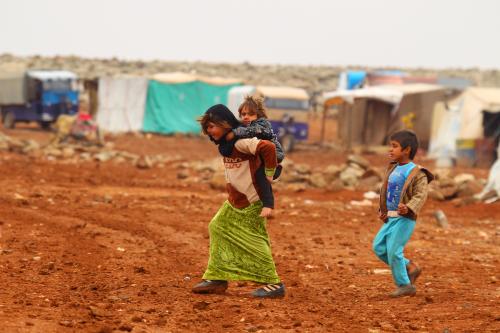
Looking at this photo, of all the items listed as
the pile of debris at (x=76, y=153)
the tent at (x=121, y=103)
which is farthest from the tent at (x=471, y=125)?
the tent at (x=121, y=103)

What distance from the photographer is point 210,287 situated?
6.80 m

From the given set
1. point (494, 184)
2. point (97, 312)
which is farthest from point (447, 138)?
point (97, 312)

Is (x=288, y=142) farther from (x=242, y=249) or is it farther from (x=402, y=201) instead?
(x=242, y=249)

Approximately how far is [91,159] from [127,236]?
42.5ft

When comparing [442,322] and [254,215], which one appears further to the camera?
[254,215]

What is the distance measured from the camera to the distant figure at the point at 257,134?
6.60 metres

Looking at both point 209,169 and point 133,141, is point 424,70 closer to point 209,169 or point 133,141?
point 133,141

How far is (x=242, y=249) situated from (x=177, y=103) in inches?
1116

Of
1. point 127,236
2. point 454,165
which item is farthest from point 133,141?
point 127,236

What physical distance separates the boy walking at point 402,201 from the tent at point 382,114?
2330 centimetres

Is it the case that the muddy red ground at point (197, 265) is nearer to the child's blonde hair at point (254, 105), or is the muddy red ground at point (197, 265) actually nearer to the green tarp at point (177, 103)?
the child's blonde hair at point (254, 105)

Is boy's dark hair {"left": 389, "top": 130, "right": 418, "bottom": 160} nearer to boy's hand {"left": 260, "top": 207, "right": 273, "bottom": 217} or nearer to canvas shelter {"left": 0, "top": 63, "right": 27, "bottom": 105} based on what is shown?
boy's hand {"left": 260, "top": 207, "right": 273, "bottom": 217}

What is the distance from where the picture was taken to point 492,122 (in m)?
25.0

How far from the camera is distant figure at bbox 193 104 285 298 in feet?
22.0
